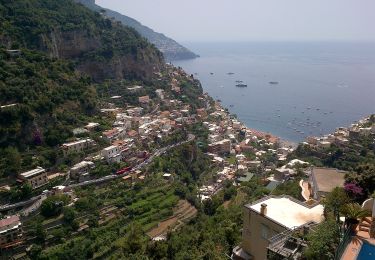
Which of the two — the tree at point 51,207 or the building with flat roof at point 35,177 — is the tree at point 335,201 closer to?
the tree at point 51,207

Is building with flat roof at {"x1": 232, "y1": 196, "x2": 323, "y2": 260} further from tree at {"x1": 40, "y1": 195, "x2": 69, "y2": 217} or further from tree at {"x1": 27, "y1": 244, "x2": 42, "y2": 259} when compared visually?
tree at {"x1": 40, "y1": 195, "x2": 69, "y2": 217}

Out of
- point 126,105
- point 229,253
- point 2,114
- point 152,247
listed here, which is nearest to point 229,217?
point 152,247

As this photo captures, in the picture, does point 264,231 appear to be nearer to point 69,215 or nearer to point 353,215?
point 353,215

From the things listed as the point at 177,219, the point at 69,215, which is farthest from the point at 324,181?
the point at 69,215

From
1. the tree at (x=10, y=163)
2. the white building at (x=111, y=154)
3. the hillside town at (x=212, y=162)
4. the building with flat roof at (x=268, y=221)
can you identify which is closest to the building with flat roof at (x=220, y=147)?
the hillside town at (x=212, y=162)

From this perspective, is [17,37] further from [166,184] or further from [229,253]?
[229,253]

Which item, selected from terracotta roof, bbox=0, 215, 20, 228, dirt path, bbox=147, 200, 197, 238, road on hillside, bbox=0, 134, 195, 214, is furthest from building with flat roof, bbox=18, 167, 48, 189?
dirt path, bbox=147, 200, 197, 238
